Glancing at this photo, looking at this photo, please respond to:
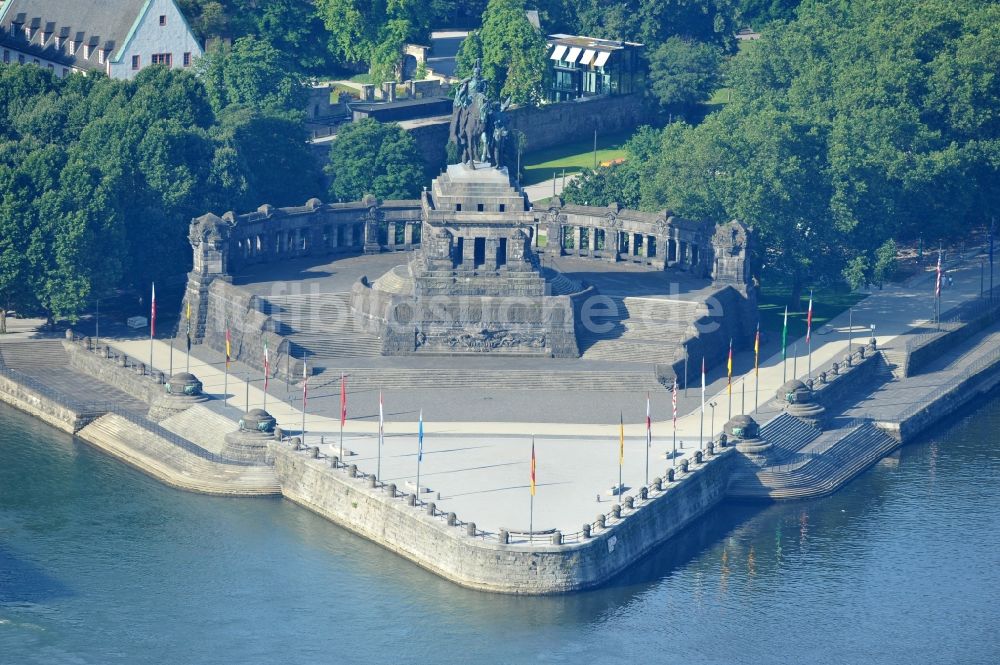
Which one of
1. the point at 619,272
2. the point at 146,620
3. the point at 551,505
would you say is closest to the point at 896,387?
the point at 619,272

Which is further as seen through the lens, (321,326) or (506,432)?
(321,326)

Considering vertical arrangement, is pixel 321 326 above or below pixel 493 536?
above

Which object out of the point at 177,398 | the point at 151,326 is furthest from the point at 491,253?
the point at 177,398

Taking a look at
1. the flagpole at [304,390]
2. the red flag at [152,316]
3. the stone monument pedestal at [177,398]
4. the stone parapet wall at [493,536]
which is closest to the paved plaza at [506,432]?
the flagpole at [304,390]

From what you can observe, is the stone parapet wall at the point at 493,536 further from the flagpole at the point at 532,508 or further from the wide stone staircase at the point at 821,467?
the wide stone staircase at the point at 821,467

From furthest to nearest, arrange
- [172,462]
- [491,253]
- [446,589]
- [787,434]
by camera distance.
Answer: [491,253] → [787,434] → [172,462] → [446,589]

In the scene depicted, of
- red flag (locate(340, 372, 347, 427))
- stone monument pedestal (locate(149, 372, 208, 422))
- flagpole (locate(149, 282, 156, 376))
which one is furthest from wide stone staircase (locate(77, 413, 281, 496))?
flagpole (locate(149, 282, 156, 376))

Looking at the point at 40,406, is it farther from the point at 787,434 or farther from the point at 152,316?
the point at 787,434

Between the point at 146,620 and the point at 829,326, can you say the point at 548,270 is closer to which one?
the point at 829,326
